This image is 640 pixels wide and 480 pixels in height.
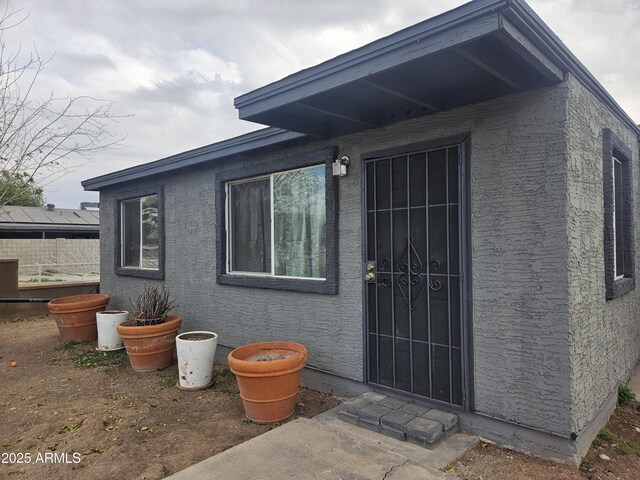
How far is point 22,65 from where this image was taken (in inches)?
209

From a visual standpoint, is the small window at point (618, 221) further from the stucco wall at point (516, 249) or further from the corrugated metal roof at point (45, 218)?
the corrugated metal roof at point (45, 218)

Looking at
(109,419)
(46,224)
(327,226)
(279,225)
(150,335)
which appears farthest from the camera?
(46,224)

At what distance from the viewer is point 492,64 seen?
2420 millimetres

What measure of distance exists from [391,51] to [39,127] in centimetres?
542

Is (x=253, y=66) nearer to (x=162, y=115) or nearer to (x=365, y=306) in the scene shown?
(x=162, y=115)

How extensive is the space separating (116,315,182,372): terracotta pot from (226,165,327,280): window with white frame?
1.10 m

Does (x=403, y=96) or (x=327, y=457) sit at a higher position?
(x=403, y=96)

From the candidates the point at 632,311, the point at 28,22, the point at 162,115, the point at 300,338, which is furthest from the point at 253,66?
the point at 632,311

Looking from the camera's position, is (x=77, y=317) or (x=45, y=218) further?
(x=45, y=218)

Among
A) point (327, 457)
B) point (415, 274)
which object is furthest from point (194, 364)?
point (415, 274)

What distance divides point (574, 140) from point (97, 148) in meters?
5.90

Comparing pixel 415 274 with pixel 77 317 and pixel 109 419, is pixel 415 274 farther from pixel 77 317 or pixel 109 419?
pixel 77 317

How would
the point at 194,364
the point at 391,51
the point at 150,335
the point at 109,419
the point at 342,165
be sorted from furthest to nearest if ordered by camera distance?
1. the point at 150,335
2. the point at 194,364
3. the point at 342,165
4. the point at 109,419
5. the point at 391,51

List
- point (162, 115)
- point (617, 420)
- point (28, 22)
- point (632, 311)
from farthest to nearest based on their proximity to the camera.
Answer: point (162, 115), point (28, 22), point (632, 311), point (617, 420)
